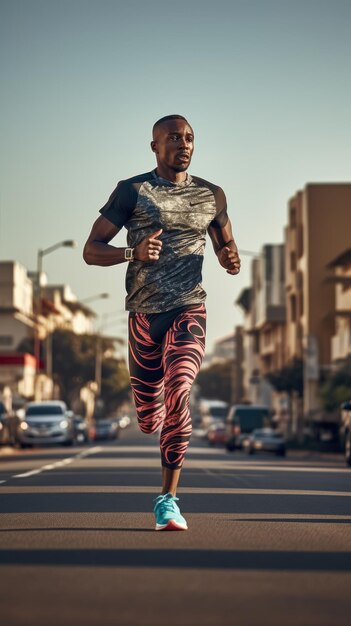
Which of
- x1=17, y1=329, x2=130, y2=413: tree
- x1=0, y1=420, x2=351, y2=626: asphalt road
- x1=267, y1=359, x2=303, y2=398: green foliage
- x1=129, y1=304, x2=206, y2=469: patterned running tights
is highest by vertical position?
x1=17, y1=329, x2=130, y2=413: tree

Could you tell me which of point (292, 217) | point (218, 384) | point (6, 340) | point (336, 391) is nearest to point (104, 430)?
point (292, 217)

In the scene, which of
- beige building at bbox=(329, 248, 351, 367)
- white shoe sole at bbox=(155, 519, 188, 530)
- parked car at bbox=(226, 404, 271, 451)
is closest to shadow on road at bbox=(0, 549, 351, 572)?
white shoe sole at bbox=(155, 519, 188, 530)

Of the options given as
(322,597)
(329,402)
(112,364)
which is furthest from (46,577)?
(112,364)

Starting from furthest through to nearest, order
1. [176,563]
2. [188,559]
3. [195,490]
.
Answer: [195,490]
[188,559]
[176,563]

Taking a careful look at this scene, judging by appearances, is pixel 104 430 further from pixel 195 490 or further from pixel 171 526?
pixel 171 526

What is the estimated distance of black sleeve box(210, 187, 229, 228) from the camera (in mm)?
9594

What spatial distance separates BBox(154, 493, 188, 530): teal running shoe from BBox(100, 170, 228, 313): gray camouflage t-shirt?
1.15 metres

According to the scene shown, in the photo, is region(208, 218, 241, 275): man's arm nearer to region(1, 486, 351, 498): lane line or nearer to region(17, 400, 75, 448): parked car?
region(1, 486, 351, 498): lane line

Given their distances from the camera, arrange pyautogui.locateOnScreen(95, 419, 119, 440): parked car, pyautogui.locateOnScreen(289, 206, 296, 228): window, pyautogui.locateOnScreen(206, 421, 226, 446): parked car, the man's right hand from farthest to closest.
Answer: pyautogui.locateOnScreen(289, 206, 296, 228): window
pyautogui.locateOnScreen(95, 419, 119, 440): parked car
pyautogui.locateOnScreen(206, 421, 226, 446): parked car
the man's right hand

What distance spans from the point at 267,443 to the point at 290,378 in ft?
105

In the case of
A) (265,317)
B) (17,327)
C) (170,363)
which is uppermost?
(265,317)

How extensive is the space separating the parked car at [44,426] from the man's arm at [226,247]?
43.9 m

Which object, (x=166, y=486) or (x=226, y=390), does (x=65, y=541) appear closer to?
(x=166, y=486)

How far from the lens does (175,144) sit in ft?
30.2
